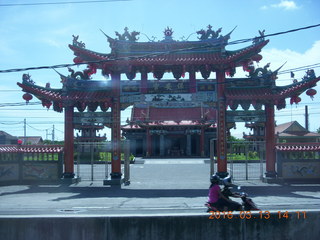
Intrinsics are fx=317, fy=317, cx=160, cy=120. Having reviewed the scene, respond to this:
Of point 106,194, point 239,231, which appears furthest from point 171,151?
point 239,231

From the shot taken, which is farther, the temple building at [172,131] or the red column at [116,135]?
the temple building at [172,131]

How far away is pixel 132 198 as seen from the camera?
1206 centimetres

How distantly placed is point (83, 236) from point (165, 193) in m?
7.62

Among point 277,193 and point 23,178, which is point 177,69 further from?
point 23,178

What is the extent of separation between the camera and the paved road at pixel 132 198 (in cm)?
984

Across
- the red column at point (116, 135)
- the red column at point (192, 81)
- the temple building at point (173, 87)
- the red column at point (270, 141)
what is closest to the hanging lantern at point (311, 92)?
the temple building at point (173, 87)

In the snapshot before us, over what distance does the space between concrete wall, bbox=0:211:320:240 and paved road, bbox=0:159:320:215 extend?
11.6 ft

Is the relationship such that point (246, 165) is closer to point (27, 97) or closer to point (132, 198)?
point (132, 198)

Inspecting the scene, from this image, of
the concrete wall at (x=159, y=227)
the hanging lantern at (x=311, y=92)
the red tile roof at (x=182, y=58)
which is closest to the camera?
the concrete wall at (x=159, y=227)

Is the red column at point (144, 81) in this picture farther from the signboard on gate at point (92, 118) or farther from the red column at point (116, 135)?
the signboard on gate at point (92, 118)

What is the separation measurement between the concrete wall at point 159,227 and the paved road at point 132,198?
355cm

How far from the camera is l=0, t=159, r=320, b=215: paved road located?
9.84 m

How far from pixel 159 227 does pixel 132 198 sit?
6.46m
